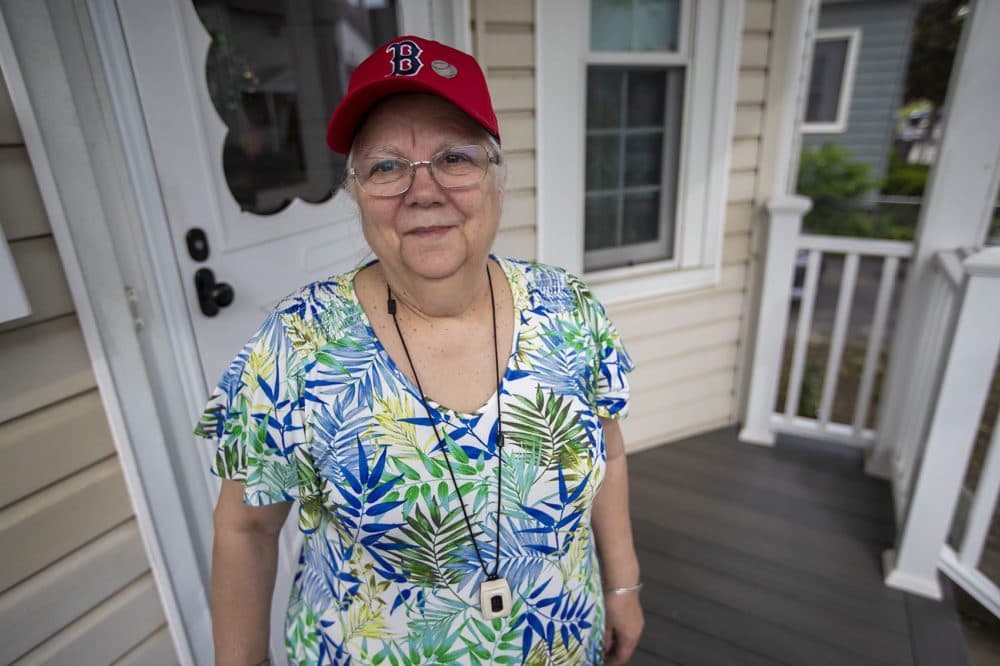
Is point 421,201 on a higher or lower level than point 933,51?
lower

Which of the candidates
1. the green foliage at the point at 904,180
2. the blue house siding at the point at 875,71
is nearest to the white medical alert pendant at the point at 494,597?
the blue house siding at the point at 875,71

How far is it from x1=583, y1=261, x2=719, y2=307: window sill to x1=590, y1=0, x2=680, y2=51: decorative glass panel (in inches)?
36.6

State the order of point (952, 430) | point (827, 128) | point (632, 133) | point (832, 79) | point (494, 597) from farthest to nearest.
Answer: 1. point (827, 128)
2. point (832, 79)
3. point (632, 133)
4. point (952, 430)
5. point (494, 597)

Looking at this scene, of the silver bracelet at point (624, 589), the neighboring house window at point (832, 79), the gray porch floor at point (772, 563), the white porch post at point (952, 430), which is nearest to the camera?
the silver bracelet at point (624, 589)

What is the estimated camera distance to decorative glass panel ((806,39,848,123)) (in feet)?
23.3

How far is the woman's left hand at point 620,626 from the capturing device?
1114 mm

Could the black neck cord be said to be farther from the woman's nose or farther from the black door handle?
the black door handle

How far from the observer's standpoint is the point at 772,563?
2.07 meters

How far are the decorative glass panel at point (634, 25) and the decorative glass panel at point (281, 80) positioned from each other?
0.84 meters

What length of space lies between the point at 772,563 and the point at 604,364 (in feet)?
5.21

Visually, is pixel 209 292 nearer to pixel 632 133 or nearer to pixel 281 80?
pixel 281 80

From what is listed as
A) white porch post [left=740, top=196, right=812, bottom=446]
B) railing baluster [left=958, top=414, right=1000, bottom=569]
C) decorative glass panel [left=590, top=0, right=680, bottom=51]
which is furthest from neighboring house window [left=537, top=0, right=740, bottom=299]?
railing baluster [left=958, top=414, right=1000, bottom=569]

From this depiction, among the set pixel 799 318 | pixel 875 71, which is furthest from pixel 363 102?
pixel 875 71

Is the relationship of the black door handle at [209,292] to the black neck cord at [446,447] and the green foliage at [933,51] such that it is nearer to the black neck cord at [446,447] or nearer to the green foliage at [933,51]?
the black neck cord at [446,447]
